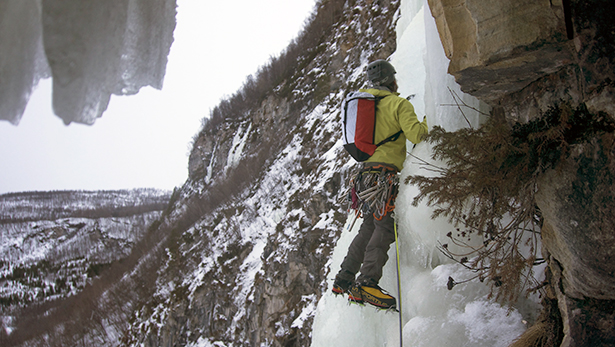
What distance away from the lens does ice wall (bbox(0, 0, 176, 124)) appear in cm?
75

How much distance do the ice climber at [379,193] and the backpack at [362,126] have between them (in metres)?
0.04

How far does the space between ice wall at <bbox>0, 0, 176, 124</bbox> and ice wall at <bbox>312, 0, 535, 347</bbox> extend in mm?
1831

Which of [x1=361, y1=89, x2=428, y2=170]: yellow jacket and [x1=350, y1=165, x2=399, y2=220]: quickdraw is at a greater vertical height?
[x1=361, y1=89, x2=428, y2=170]: yellow jacket

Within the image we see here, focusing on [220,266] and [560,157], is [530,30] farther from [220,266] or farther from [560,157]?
[220,266]

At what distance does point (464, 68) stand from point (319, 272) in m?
4.87

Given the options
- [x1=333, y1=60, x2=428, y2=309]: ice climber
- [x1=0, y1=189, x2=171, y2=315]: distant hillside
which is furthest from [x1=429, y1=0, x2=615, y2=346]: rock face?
[x1=0, y1=189, x2=171, y2=315]: distant hillside

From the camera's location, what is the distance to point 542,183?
1.54 meters

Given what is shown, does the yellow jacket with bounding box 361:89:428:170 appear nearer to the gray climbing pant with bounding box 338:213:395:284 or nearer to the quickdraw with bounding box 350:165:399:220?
the quickdraw with bounding box 350:165:399:220

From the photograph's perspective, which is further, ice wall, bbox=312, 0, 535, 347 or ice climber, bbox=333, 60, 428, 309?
ice climber, bbox=333, 60, 428, 309

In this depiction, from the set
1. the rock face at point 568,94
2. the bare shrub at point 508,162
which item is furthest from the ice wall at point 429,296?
the rock face at point 568,94

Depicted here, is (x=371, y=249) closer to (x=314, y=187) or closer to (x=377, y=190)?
(x=377, y=190)

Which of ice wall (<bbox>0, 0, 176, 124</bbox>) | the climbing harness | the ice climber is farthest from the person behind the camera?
the climbing harness

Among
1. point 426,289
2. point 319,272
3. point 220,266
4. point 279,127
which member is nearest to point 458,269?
point 426,289

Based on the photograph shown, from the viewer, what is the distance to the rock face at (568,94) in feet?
4.33
